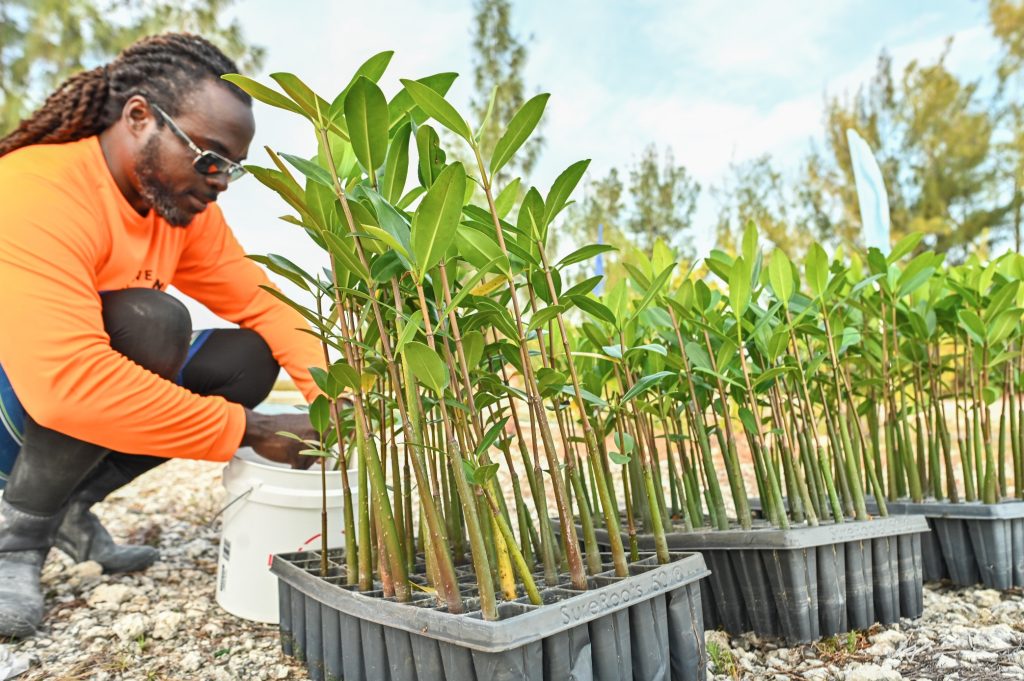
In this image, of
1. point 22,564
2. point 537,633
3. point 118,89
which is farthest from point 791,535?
point 118,89

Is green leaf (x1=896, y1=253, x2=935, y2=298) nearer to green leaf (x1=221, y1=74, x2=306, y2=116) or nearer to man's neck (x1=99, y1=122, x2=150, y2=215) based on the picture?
green leaf (x1=221, y1=74, x2=306, y2=116)

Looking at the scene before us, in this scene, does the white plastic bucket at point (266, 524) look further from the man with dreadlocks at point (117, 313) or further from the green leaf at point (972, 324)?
the green leaf at point (972, 324)

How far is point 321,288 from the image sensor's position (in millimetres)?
949

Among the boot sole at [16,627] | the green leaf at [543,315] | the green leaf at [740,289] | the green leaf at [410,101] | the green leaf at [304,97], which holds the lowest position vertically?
the boot sole at [16,627]

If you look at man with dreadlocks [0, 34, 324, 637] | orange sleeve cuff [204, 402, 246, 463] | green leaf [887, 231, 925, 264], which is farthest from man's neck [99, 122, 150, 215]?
green leaf [887, 231, 925, 264]

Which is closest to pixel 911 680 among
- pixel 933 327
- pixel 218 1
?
pixel 933 327

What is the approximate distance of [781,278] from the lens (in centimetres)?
121

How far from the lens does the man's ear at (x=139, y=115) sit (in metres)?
1.55

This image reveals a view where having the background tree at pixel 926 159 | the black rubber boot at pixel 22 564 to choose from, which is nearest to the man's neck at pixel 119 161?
the black rubber boot at pixel 22 564

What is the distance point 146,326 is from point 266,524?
0.46 meters

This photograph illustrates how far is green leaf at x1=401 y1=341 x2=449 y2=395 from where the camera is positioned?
2.46 feet

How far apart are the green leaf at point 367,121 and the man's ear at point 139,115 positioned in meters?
0.97

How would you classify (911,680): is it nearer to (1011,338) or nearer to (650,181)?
(1011,338)

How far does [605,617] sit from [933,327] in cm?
100
